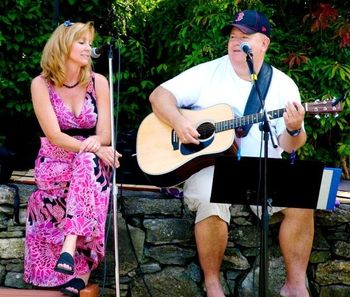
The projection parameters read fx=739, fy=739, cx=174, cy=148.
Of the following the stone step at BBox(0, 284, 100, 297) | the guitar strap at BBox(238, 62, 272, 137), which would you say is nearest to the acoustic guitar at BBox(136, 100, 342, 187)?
the guitar strap at BBox(238, 62, 272, 137)

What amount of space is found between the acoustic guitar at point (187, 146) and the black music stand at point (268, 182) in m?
0.45

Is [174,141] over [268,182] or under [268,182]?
over

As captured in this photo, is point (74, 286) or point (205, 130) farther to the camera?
point (205, 130)

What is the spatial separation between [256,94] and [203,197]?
26.0 inches

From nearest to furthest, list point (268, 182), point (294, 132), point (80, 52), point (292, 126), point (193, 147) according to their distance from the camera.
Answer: point (268, 182) → point (292, 126) → point (294, 132) → point (193, 147) → point (80, 52)

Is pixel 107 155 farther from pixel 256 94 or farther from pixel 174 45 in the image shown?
pixel 174 45

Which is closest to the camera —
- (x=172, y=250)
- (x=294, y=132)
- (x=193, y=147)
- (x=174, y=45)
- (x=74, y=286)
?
(x=294, y=132)

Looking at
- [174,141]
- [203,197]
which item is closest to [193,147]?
[174,141]

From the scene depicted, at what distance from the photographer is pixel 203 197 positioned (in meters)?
4.14

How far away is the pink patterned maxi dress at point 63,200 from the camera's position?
3.97 m

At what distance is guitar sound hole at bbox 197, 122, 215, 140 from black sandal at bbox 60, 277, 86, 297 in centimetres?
103

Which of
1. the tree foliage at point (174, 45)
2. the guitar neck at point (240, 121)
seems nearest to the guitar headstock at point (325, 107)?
the guitar neck at point (240, 121)

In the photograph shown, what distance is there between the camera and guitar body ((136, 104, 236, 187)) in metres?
4.07

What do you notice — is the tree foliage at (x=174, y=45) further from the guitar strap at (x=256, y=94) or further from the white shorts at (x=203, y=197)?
the white shorts at (x=203, y=197)
